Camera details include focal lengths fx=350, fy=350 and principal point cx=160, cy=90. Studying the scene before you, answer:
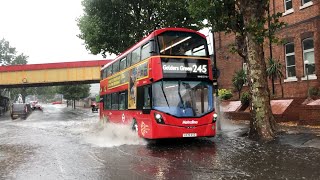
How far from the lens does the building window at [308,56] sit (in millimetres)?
21125

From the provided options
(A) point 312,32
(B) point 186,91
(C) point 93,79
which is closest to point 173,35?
(B) point 186,91

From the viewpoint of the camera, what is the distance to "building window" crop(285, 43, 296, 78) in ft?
74.7

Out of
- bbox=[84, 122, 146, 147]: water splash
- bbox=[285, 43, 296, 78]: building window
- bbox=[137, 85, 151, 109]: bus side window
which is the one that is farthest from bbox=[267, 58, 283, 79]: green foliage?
bbox=[137, 85, 151, 109]: bus side window

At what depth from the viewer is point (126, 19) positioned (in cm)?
2766

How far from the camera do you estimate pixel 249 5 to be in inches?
524

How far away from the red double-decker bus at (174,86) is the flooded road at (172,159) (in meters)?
0.75

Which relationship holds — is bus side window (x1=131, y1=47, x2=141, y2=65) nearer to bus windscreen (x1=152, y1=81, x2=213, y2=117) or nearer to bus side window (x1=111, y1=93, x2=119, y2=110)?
bus windscreen (x1=152, y1=81, x2=213, y2=117)

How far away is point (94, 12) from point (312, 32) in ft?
51.6

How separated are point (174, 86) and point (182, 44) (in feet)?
5.35

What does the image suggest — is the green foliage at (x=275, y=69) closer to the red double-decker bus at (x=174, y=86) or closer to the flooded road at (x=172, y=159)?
the flooded road at (x=172, y=159)

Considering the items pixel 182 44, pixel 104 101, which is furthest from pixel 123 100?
pixel 104 101

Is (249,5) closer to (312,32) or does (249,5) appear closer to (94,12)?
(312,32)

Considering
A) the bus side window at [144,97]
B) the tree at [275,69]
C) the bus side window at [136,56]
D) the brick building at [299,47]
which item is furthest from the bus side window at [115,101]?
the tree at [275,69]

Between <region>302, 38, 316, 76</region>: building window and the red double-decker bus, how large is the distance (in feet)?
35.6
